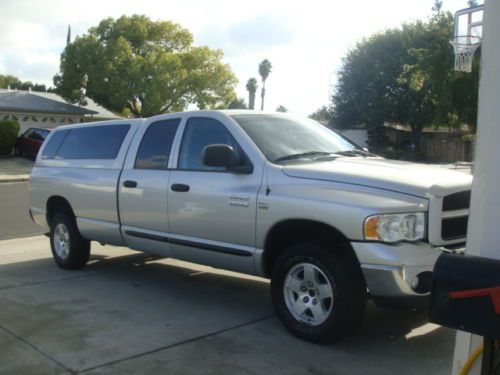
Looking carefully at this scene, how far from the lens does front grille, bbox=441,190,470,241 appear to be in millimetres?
4223

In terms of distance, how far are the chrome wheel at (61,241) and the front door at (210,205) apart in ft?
7.33

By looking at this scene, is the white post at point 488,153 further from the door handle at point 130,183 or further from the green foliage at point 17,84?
the green foliage at point 17,84

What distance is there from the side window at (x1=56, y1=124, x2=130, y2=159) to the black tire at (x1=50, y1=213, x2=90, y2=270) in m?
0.83

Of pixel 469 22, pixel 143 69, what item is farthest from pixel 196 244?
pixel 143 69

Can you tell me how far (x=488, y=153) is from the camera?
2344 mm

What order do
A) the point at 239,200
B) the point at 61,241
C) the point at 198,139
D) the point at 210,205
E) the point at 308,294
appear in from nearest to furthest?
the point at 308,294 < the point at 239,200 < the point at 210,205 < the point at 198,139 < the point at 61,241

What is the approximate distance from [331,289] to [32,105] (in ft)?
115

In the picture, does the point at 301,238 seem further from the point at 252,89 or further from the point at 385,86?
the point at 252,89

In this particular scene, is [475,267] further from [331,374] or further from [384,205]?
[331,374]

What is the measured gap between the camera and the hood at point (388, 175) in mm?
4191

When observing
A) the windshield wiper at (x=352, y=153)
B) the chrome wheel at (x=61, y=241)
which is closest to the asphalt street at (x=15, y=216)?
the chrome wheel at (x=61, y=241)

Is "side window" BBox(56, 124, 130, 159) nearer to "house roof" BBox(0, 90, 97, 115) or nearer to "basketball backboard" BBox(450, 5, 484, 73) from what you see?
"basketball backboard" BBox(450, 5, 484, 73)

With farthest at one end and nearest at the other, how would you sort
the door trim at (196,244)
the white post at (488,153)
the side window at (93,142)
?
the side window at (93,142), the door trim at (196,244), the white post at (488,153)

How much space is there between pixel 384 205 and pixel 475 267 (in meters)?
1.84
